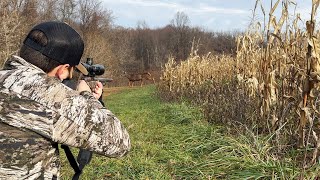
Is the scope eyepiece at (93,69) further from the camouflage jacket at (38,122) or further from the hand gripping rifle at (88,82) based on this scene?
the camouflage jacket at (38,122)

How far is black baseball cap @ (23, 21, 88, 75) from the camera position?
1.79m

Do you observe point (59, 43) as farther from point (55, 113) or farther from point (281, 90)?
point (281, 90)

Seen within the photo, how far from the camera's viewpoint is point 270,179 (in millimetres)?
3715

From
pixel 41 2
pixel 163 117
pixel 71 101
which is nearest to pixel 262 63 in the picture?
pixel 163 117

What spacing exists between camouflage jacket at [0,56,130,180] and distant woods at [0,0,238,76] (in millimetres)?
6552

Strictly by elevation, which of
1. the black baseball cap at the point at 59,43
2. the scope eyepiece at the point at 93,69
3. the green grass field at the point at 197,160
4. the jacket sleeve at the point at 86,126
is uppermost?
the black baseball cap at the point at 59,43

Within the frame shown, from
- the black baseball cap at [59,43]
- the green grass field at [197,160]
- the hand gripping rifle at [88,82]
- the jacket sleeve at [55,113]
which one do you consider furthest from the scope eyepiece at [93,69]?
the green grass field at [197,160]

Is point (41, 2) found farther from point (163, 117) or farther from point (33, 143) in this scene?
point (33, 143)

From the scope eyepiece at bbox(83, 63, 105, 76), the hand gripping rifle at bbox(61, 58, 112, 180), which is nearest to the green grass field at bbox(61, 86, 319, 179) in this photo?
the hand gripping rifle at bbox(61, 58, 112, 180)

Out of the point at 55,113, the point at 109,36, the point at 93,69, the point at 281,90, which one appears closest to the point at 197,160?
the point at 281,90

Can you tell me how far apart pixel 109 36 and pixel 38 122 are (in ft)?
199

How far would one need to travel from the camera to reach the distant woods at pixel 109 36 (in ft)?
63.5

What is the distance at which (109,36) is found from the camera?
6122 centimetres

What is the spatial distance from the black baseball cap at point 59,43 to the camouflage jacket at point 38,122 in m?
0.10
